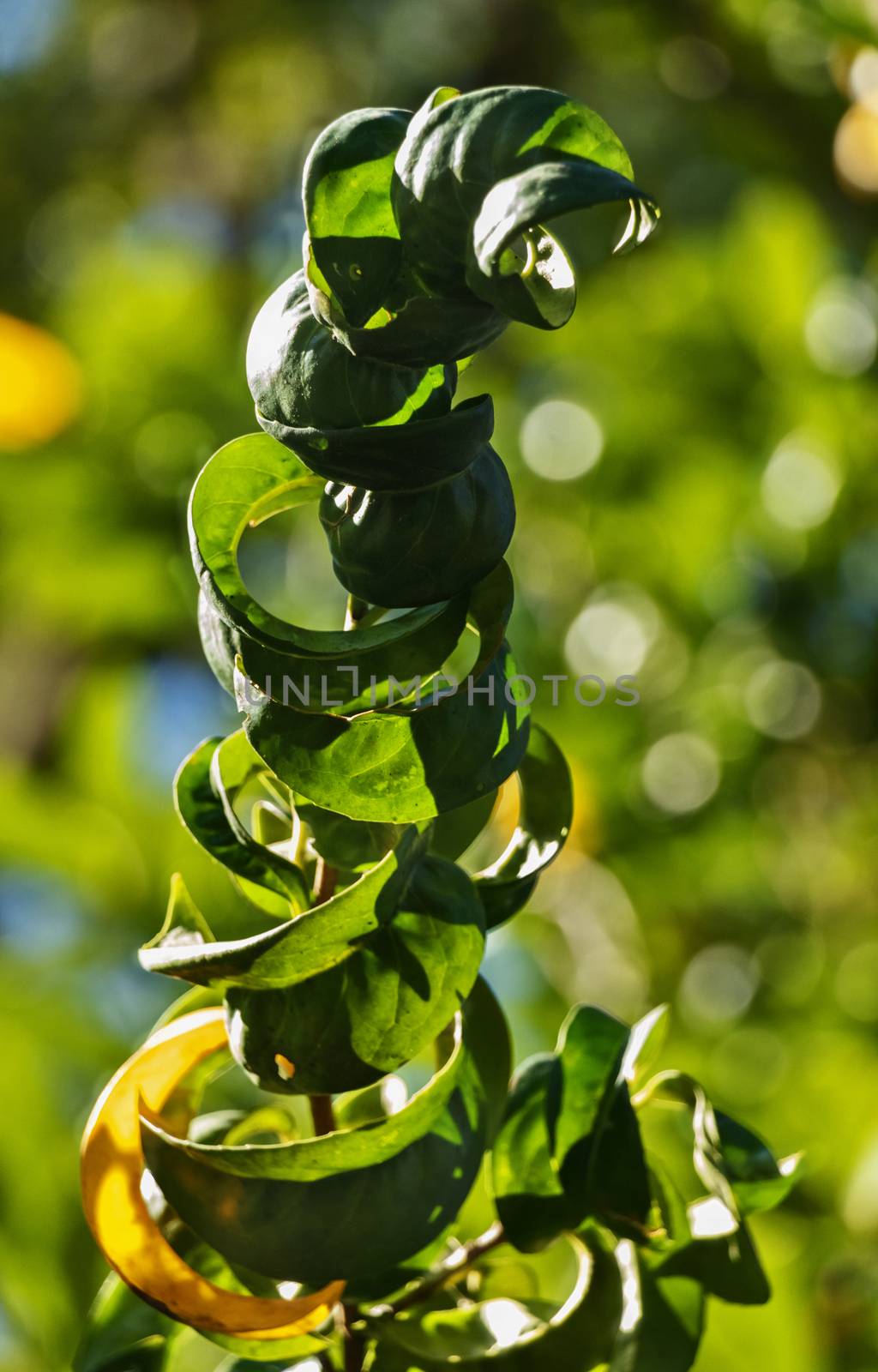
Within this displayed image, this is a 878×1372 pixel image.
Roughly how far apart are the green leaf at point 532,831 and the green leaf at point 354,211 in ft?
0.39

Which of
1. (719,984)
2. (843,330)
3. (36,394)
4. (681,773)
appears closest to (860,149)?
(843,330)

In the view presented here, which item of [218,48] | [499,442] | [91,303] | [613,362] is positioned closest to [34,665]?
[91,303]

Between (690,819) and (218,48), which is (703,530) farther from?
(218,48)

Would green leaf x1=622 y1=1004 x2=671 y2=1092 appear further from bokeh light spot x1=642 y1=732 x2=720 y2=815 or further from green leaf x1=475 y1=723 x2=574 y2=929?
bokeh light spot x1=642 y1=732 x2=720 y2=815

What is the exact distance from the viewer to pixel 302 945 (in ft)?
0.88

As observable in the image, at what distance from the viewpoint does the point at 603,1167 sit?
0.33m

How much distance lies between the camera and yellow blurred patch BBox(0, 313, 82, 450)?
1.36 m

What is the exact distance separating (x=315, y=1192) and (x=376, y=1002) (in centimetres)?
4

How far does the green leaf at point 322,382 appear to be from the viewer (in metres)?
0.25

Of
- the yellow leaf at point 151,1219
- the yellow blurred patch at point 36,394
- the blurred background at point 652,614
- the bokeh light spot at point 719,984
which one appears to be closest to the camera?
the yellow leaf at point 151,1219

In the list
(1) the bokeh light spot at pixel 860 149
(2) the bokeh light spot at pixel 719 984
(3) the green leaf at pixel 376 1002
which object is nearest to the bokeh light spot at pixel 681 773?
(2) the bokeh light spot at pixel 719 984

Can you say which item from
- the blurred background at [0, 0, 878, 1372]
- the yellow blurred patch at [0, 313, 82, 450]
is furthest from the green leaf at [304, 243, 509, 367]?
the yellow blurred patch at [0, 313, 82, 450]

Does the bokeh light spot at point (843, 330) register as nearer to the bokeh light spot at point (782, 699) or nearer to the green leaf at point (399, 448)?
the bokeh light spot at point (782, 699)

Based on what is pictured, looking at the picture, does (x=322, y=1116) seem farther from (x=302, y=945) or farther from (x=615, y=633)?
(x=615, y=633)
